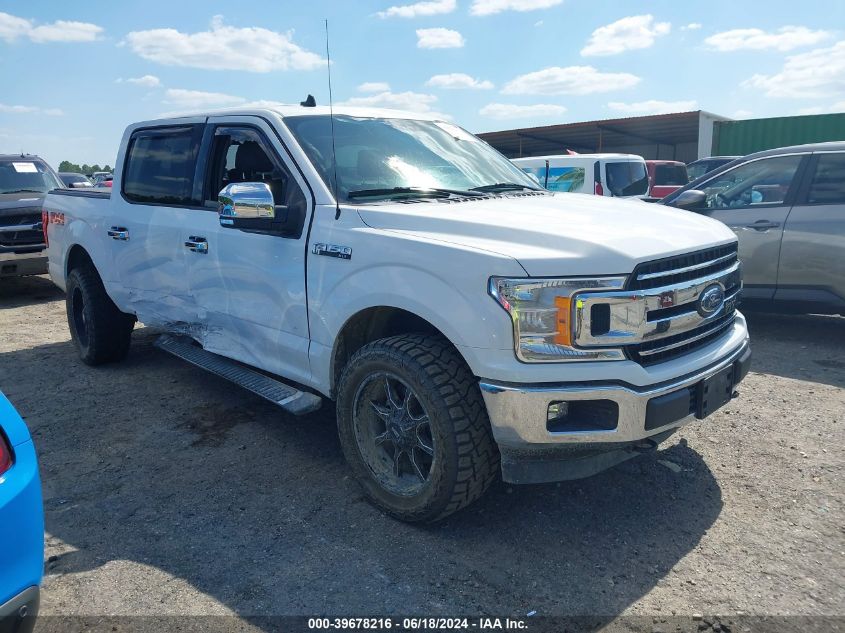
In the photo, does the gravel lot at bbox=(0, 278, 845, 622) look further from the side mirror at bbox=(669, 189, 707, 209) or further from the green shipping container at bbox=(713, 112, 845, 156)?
the green shipping container at bbox=(713, 112, 845, 156)

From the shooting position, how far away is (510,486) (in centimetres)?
352

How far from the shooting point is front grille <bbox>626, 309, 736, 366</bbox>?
2729 millimetres

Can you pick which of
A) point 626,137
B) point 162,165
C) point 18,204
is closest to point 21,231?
point 18,204

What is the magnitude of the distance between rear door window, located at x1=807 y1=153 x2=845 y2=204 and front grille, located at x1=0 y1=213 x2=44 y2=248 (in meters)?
9.30

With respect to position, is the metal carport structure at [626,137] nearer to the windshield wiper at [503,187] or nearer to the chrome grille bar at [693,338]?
the windshield wiper at [503,187]

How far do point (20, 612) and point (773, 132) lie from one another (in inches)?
932

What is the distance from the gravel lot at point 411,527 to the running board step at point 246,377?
386 millimetres

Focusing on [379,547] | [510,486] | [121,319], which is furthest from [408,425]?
[121,319]

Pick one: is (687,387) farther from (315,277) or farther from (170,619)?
(170,619)

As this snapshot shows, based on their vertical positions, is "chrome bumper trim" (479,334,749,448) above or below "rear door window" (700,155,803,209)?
→ below

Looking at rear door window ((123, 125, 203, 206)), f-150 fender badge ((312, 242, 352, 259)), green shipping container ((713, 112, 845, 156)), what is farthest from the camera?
green shipping container ((713, 112, 845, 156))

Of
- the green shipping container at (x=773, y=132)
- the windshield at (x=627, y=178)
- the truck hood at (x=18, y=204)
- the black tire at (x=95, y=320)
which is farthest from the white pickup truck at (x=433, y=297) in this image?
the green shipping container at (x=773, y=132)

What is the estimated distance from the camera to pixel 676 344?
9.46 feet

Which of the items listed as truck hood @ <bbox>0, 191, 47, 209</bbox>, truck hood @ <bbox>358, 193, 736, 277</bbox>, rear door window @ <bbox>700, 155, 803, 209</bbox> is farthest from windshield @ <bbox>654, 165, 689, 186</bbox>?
truck hood @ <bbox>358, 193, 736, 277</bbox>
